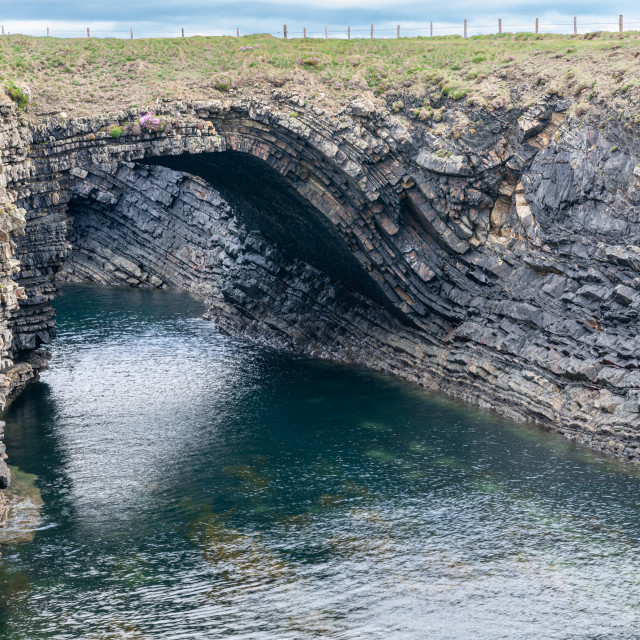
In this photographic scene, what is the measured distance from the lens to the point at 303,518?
36250 millimetres

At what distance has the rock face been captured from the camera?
45.3 metres

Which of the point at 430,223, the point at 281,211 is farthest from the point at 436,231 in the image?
the point at 281,211

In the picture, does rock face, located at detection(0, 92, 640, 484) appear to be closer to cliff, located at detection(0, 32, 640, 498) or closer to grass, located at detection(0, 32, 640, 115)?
cliff, located at detection(0, 32, 640, 498)

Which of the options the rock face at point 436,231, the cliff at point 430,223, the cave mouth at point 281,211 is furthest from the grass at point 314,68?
the cave mouth at point 281,211

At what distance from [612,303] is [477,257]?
9960mm

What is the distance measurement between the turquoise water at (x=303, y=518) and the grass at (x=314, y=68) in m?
18.2

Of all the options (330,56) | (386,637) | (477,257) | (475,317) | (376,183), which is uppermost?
(330,56)

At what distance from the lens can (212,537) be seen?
34688 mm

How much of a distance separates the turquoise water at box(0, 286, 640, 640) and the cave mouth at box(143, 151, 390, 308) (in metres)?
8.47

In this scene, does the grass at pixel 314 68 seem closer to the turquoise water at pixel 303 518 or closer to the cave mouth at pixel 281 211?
the cave mouth at pixel 281 211

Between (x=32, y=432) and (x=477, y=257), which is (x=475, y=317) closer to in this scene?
(x=477, y=257)

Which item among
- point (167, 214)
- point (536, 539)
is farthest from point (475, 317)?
point (167, 214)

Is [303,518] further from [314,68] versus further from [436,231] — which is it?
[314,68]

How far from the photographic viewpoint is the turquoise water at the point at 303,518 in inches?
1141
